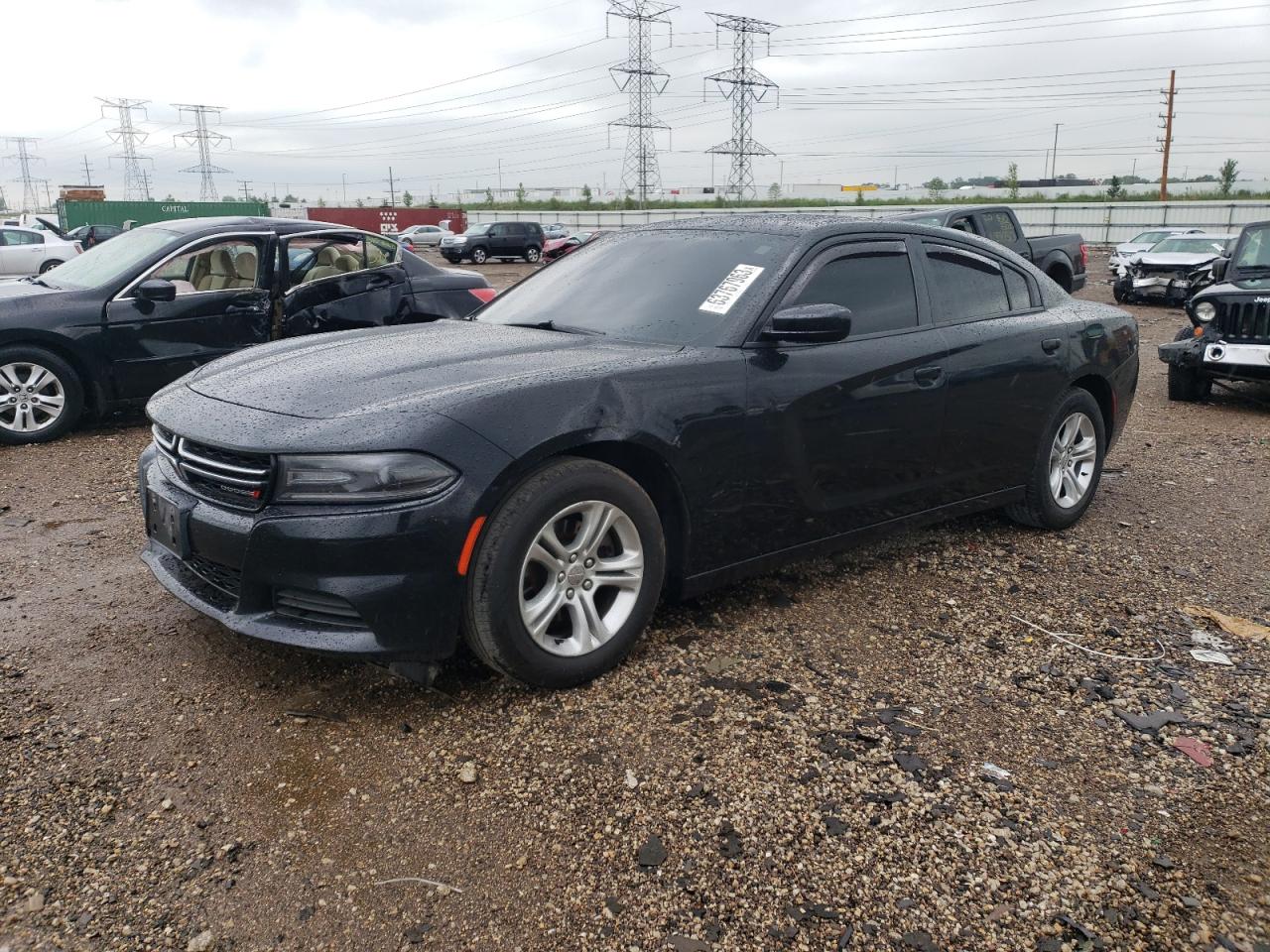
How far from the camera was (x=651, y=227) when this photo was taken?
4.50m

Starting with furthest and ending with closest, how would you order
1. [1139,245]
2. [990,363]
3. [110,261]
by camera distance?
1. [1139,245]
2. [110,261]
3. [990,363]

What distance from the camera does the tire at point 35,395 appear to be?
679cm

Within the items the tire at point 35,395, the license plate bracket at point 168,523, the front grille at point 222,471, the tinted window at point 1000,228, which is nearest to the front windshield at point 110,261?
the tire at point 35,395

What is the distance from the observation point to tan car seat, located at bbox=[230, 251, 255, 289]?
293 inches

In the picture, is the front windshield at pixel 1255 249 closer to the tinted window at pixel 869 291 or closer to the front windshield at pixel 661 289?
the tinted window at pixel 869 291

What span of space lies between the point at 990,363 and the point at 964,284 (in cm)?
40

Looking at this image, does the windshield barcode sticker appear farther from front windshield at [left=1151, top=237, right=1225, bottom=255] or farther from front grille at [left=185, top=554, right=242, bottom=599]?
front windshield at [left=1151, top=237, right=1225, bottom=255]

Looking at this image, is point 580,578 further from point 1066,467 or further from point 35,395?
point 35,395

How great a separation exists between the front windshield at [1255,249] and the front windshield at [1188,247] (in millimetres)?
11983

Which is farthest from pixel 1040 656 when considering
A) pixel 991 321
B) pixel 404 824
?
pixel 404 824

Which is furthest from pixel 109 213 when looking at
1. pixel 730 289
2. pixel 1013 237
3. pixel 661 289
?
pixel 730 289

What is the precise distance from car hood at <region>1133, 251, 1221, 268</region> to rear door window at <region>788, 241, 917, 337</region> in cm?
1771

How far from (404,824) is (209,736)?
0.79m

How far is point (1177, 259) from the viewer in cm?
1950
